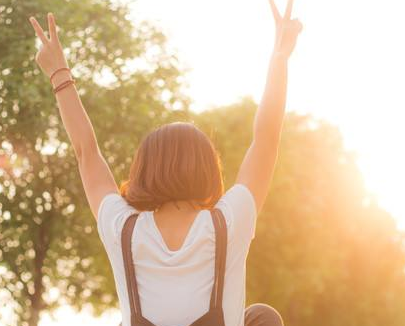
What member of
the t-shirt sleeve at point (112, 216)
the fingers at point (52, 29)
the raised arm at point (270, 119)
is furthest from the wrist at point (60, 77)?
the raised arm at point (270, 119)

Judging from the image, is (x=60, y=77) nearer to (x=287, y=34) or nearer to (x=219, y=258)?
(x=287, y=34)

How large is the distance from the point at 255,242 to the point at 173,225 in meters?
30.2

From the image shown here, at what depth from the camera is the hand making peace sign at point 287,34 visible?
15.4 ft

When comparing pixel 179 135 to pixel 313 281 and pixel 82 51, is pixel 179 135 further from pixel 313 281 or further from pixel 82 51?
pixel 313 281

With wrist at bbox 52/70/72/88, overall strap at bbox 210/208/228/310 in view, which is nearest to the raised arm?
overall strap at bbox 210/208/228/310

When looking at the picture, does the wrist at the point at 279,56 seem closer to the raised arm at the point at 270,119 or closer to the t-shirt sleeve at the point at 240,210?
the raised arm at the point at 270,119

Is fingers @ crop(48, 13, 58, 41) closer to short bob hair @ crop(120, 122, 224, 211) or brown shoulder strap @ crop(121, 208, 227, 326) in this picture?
short bob hair @ crop(120, 122, 224, 211)

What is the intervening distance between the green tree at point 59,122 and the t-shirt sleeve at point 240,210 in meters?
17.5

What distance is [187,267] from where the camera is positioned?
3926 millimetres

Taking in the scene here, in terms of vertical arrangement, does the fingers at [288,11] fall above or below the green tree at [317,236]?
below

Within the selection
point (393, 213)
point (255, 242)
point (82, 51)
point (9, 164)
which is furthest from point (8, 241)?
point (393, 213)

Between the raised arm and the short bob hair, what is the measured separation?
14 cm

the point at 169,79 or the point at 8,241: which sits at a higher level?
the point at 169,79

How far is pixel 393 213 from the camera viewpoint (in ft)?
130
